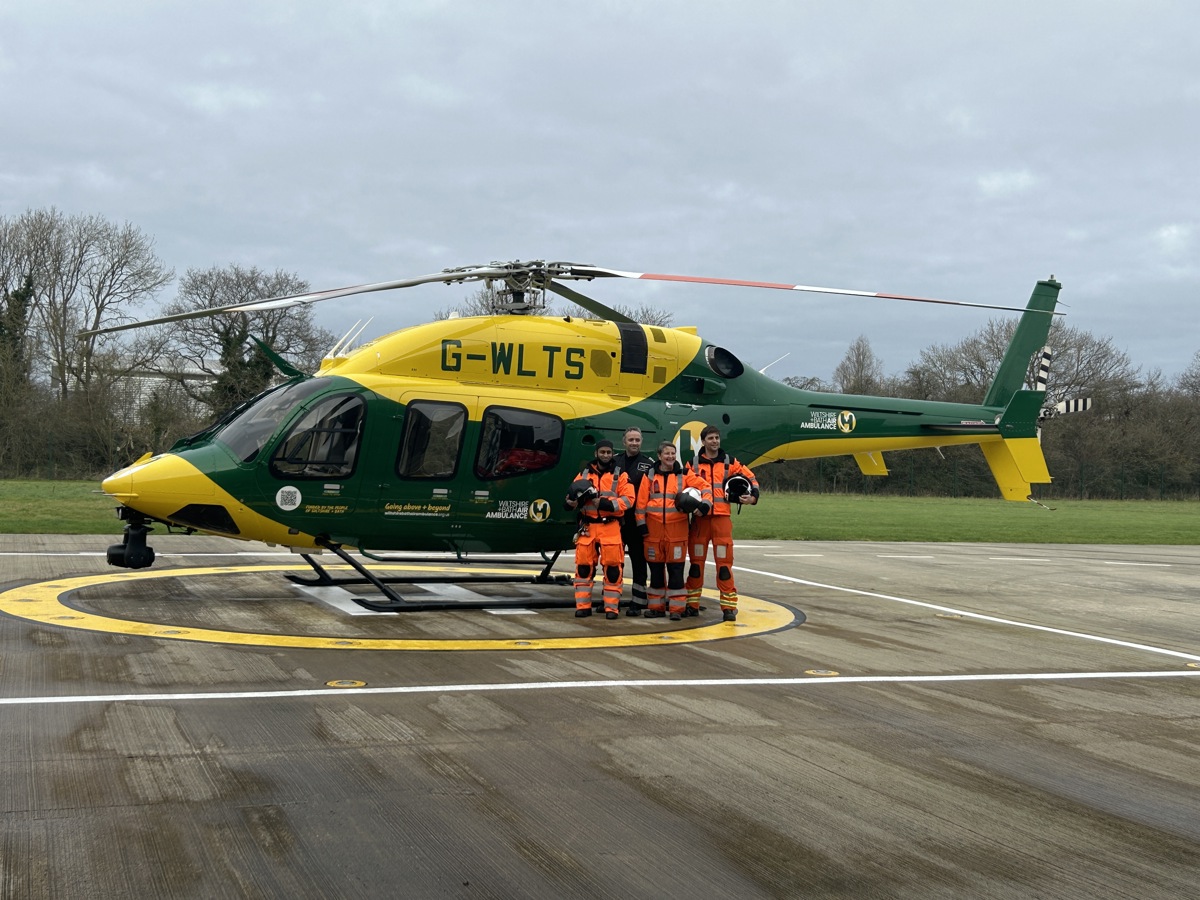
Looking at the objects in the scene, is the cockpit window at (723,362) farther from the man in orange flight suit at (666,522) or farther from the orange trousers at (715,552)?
the orange trousers at (715,552)

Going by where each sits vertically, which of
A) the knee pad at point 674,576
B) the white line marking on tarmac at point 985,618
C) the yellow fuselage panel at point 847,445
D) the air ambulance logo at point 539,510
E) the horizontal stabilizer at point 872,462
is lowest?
the white line marking on tarmac at point 985,618

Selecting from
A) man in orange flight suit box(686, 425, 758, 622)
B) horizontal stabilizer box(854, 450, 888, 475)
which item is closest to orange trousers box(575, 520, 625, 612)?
man in orange flight suit box(686, 425, 758, 622)

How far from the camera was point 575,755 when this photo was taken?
531 cm

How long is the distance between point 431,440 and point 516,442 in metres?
0.96

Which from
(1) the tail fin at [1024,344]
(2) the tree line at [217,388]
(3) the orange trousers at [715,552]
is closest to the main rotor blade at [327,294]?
(3) the orange trousers at [715,552]

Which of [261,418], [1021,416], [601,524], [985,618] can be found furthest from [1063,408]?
[261,418]

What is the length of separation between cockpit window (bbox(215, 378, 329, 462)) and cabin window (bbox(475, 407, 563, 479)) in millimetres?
1812

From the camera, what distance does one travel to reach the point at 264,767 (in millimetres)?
4875

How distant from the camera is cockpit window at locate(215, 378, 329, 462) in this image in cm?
1009

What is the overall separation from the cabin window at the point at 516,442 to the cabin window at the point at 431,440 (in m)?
0.29

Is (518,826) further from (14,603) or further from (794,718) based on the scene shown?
(14,603)

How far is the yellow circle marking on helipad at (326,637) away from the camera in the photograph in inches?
325

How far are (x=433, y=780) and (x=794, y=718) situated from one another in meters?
2.56

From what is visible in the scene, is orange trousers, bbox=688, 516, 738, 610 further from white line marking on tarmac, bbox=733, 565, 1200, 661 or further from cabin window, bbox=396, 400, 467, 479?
white line marking on tarmac, bbox=733, 565, 1200, 661
